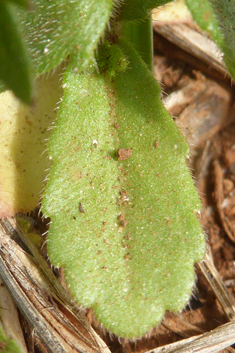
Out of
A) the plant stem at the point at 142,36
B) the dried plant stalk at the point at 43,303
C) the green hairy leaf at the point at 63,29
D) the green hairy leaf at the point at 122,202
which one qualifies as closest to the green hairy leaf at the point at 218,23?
the green hairy leaf at the point at 63,29

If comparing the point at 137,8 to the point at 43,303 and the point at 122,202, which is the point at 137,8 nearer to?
the point at 122,202

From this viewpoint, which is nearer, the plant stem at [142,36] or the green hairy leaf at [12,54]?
the green hairy leaf at [12,54]

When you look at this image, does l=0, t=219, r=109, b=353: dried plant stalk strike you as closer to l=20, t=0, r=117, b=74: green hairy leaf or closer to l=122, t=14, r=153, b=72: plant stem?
l=20, t=0, r=117, b=74: green hairy leaf

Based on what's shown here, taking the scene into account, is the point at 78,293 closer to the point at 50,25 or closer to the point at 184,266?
the point at 184,266

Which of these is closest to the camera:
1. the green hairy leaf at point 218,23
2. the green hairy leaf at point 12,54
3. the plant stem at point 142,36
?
the green hairy leaf at point 218,23

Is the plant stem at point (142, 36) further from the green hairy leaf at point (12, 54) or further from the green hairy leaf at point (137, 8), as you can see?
the green hairy leaf at point (12, 54)

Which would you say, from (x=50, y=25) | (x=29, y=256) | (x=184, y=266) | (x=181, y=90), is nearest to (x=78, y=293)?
(x=29, y=256)
